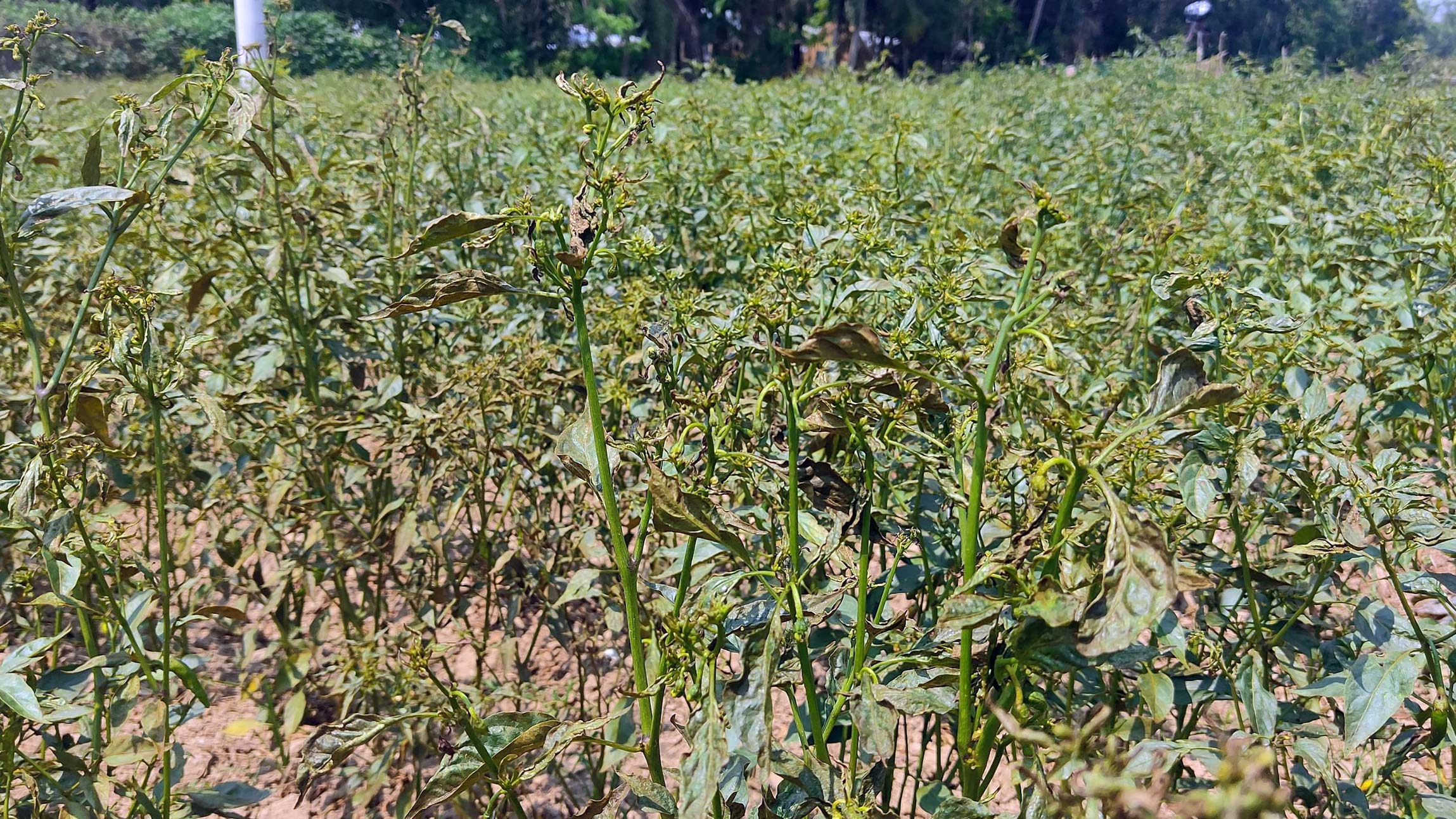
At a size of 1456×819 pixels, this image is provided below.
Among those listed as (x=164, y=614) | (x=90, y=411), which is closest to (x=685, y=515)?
(x=164, y=614)

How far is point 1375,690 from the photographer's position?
44.3 inches

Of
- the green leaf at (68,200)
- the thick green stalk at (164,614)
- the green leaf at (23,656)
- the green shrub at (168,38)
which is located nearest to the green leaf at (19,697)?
the green leaf at (23,656)

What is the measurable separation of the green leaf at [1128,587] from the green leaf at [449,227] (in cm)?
61

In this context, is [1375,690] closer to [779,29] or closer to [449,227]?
[449,227]

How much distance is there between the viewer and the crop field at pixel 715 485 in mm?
1044

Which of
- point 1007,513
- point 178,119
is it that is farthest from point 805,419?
point 178,119

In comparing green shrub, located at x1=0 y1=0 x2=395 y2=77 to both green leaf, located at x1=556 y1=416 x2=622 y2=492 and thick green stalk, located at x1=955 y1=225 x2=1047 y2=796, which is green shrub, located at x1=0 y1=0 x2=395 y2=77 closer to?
green leaf, located at x1=556 y1=416 x2=622 y2=492

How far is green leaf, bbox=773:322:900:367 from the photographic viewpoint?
2.81ft

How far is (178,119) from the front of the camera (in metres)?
2.80

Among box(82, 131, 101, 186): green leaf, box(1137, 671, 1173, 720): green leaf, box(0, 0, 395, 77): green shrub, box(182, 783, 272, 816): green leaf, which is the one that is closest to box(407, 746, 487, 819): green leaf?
box(182, 783, 272, 816): green leaf

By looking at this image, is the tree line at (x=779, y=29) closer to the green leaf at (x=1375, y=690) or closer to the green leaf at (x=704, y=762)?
the green leaf at (x=1375, y=690)

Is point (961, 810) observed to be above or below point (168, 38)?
below

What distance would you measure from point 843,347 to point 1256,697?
2.57 ft

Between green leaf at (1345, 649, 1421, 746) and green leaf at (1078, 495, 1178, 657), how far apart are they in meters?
0.51
